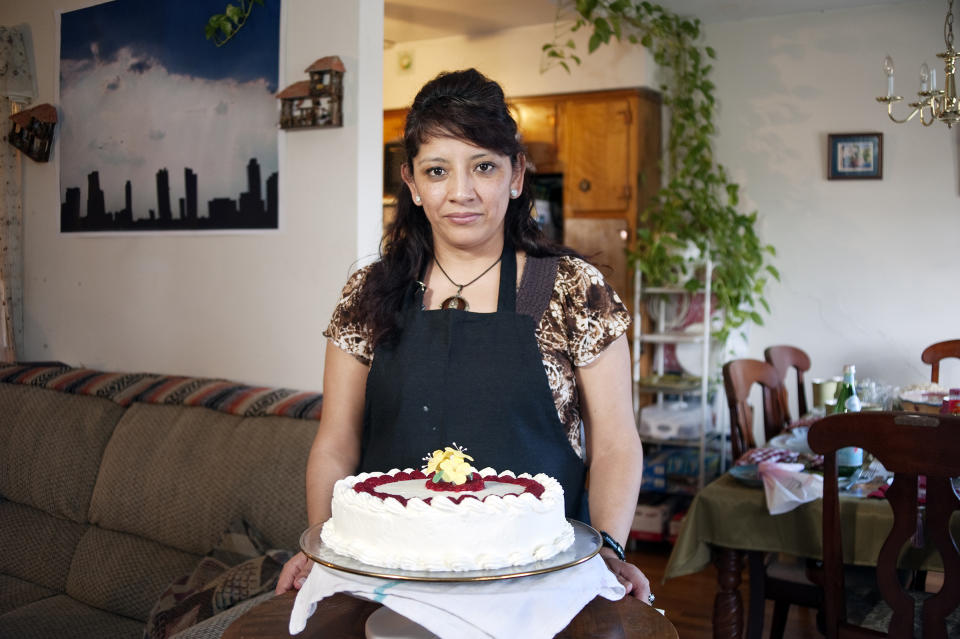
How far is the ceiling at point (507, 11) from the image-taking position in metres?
4.39

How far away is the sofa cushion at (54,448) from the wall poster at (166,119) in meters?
0.65

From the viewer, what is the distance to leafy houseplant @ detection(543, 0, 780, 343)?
435 centimetres

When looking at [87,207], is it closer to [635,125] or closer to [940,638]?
[635,125]

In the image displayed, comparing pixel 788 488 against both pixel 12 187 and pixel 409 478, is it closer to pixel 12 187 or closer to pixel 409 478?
pixel 409 478

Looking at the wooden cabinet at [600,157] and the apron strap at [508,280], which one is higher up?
the wooden cabinet at [600,157]

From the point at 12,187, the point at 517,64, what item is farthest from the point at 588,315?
the point at 517,64

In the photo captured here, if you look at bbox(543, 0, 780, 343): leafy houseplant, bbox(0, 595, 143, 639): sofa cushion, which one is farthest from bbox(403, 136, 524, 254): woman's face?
bbox(543, 0, 780, 343): leafy houseplant

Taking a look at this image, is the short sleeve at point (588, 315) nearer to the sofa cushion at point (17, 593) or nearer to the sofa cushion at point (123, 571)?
the sofa cushion at point (123, 571)

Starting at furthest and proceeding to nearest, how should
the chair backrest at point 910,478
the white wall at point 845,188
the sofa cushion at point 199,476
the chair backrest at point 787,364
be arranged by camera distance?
the white wall at point 845,188 → the chair backrest at point 787,364 → the sofa cushion at point 199,476 → the chair backrest at point 910,478

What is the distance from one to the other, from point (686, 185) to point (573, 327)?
3.50 meters

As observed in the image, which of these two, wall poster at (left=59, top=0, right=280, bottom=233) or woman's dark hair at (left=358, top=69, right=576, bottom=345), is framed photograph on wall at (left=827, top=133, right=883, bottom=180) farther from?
woman's dark hair at (left=358, top=69, right=576, bottom=345)

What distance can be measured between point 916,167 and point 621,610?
3886mm

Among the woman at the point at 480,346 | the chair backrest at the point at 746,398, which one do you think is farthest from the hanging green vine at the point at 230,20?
the chair backrest at the point at 746,398

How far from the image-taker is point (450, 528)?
1012mm
